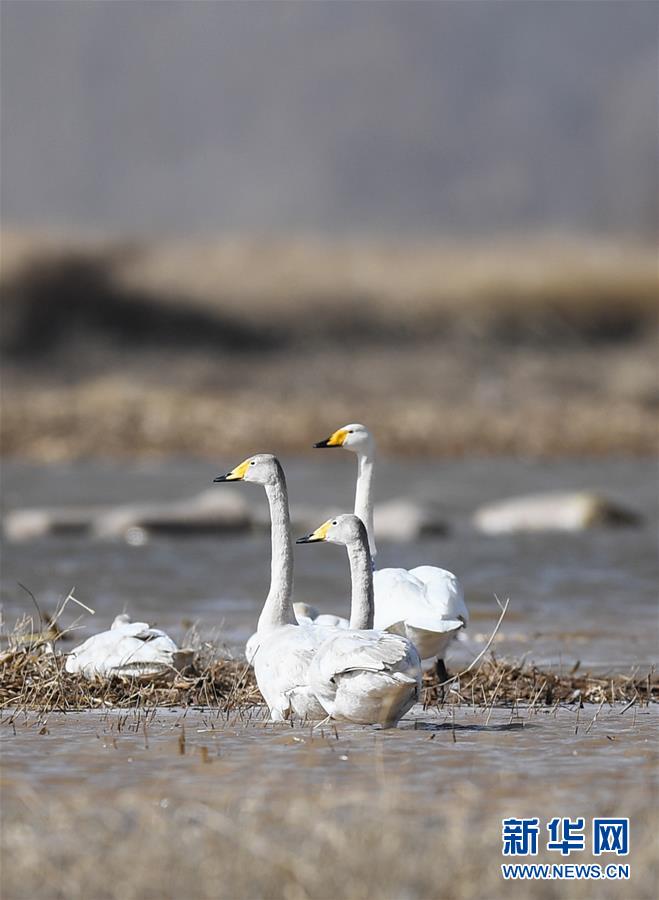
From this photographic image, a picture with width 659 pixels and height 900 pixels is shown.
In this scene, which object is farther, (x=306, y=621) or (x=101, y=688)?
(x=306, y=621)

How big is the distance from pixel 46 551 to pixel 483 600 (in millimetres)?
5513

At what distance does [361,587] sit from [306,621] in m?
1.05

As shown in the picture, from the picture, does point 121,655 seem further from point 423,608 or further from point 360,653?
point 360,653

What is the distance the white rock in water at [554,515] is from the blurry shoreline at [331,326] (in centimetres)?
1771

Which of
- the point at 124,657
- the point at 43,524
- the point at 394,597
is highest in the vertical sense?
the point at 43,524

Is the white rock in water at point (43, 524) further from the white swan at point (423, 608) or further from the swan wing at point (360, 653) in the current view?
the swan wing at point (360, 653)

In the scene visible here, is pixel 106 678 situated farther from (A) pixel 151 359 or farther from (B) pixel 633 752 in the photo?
(A) pixel 151 359

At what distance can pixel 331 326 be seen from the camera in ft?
208

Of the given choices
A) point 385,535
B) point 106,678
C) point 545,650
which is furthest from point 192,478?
point 106,678

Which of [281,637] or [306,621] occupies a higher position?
[306,621]

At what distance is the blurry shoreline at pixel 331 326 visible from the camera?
49.8m

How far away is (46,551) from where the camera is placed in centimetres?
1841

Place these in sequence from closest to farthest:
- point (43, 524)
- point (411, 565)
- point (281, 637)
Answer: point (281, 637) → point (411, 565) → point (43, 524)

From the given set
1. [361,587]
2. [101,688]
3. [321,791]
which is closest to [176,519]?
[101,688]
